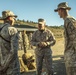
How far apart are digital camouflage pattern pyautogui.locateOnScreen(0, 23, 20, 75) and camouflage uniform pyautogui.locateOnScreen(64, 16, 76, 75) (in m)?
1.08

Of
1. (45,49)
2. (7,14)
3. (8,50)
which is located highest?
(7,14)

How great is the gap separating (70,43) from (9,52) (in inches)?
51.4

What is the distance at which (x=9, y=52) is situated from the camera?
5223 mm

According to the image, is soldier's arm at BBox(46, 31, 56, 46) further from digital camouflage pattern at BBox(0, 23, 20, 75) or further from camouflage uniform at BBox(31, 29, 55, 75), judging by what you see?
digital camouflage pattern at BBox(0, 23, 20, 75)

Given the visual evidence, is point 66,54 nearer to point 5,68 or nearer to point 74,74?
point 74,74

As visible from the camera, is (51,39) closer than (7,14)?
No

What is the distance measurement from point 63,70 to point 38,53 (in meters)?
2.10

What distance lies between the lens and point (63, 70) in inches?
379

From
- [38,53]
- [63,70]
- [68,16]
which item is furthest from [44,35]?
[68,16]

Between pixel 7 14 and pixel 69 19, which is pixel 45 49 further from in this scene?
pixel 69 19

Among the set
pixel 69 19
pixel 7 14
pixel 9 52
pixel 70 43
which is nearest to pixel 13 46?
pixel 9 52

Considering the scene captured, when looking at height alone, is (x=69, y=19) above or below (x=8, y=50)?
above

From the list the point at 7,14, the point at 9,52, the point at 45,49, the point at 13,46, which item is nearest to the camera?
the point at 13,46

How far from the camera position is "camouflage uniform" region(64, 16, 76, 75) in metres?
4.87
